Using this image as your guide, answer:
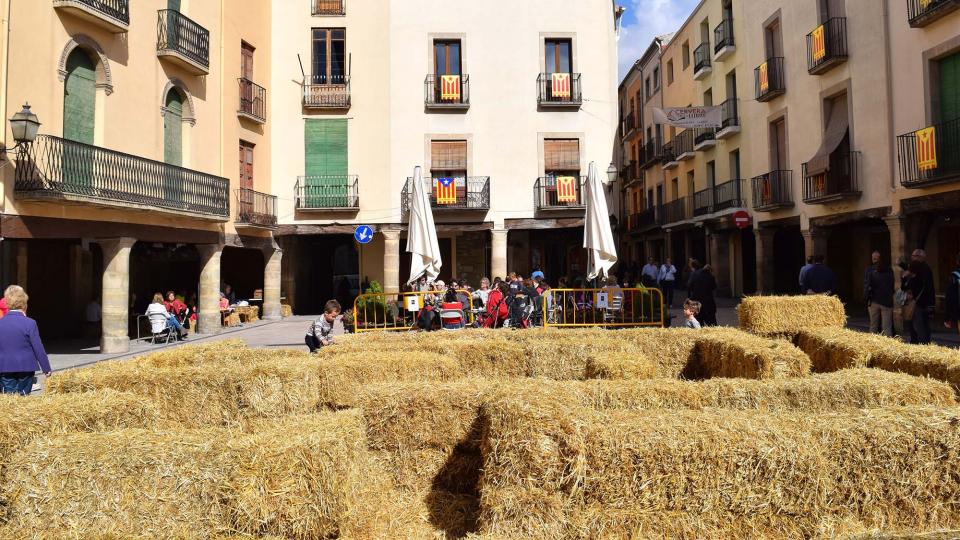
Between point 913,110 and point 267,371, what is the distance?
16.5 m

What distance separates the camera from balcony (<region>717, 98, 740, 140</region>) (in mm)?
25031


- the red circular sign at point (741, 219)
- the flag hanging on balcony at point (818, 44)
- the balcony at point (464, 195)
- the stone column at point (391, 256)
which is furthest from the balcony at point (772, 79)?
the stone column at point (391, 256)

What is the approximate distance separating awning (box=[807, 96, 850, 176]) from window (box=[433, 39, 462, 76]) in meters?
12.4

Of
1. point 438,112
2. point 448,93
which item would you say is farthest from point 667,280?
point 448,93

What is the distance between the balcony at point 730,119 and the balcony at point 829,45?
5.96 metres

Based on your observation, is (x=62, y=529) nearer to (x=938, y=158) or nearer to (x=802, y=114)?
(x=938, y=158)

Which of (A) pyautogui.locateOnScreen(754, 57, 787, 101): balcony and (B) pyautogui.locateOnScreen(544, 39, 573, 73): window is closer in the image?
(A) pyautogui.locateOnScreen(754, 57, 787, 101): balcony

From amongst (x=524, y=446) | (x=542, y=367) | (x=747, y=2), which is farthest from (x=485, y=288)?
(x=747, y=2)

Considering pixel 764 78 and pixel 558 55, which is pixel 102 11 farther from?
pixel 764 78

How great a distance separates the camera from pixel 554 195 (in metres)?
22.4

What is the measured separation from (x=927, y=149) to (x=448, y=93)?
47.4ft

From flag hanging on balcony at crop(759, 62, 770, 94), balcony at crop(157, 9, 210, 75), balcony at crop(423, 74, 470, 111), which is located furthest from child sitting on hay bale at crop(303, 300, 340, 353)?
flag hanging on balcony at crop(759, 62, 770, 94)

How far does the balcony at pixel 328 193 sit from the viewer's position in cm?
2236

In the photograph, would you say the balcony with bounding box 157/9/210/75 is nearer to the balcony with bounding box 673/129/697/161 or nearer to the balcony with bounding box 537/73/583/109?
the balcony with bounding box 537/73/583/109
